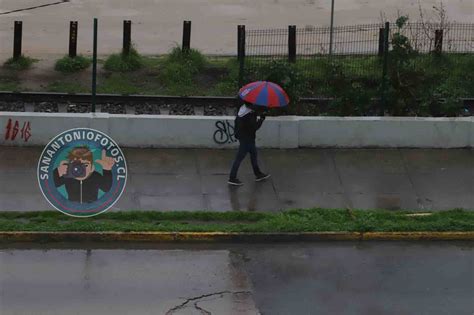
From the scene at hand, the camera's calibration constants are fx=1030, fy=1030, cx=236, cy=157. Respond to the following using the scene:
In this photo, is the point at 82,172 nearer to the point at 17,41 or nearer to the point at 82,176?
the point at 82,176

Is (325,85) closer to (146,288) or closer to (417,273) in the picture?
(417,273)

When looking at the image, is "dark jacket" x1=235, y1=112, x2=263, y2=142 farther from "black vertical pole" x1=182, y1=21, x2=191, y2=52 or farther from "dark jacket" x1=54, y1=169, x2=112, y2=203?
"black vertical pole" x1=182, y1=21, x2=191, y2=52

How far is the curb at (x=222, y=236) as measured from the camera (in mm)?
12828

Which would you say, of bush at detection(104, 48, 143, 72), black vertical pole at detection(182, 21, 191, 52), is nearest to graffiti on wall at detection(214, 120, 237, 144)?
bush at detection(104, 48, 143, 72)

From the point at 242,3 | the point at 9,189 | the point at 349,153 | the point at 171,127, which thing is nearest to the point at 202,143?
the point at 171,127

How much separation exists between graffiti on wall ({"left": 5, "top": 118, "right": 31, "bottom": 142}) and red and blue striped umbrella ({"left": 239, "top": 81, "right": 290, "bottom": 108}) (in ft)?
11.6

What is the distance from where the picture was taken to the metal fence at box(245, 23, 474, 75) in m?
19.3

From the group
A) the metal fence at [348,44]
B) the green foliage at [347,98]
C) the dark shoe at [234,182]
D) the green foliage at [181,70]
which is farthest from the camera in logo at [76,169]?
the green foliage at [347,98]

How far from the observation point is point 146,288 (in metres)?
11.6

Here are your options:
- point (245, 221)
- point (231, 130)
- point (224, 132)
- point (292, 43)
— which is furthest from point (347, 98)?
point (245, 221)

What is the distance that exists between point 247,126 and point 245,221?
178 centimetres

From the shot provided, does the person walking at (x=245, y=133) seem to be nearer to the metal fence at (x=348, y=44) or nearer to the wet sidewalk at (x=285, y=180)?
the wet sidewalk at (x=285, y=180)

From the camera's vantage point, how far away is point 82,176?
47.9ft

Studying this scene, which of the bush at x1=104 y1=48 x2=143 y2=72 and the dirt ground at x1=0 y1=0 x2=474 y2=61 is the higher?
the dirt ground at x1=0 y1=0 x2=474 y2=61
